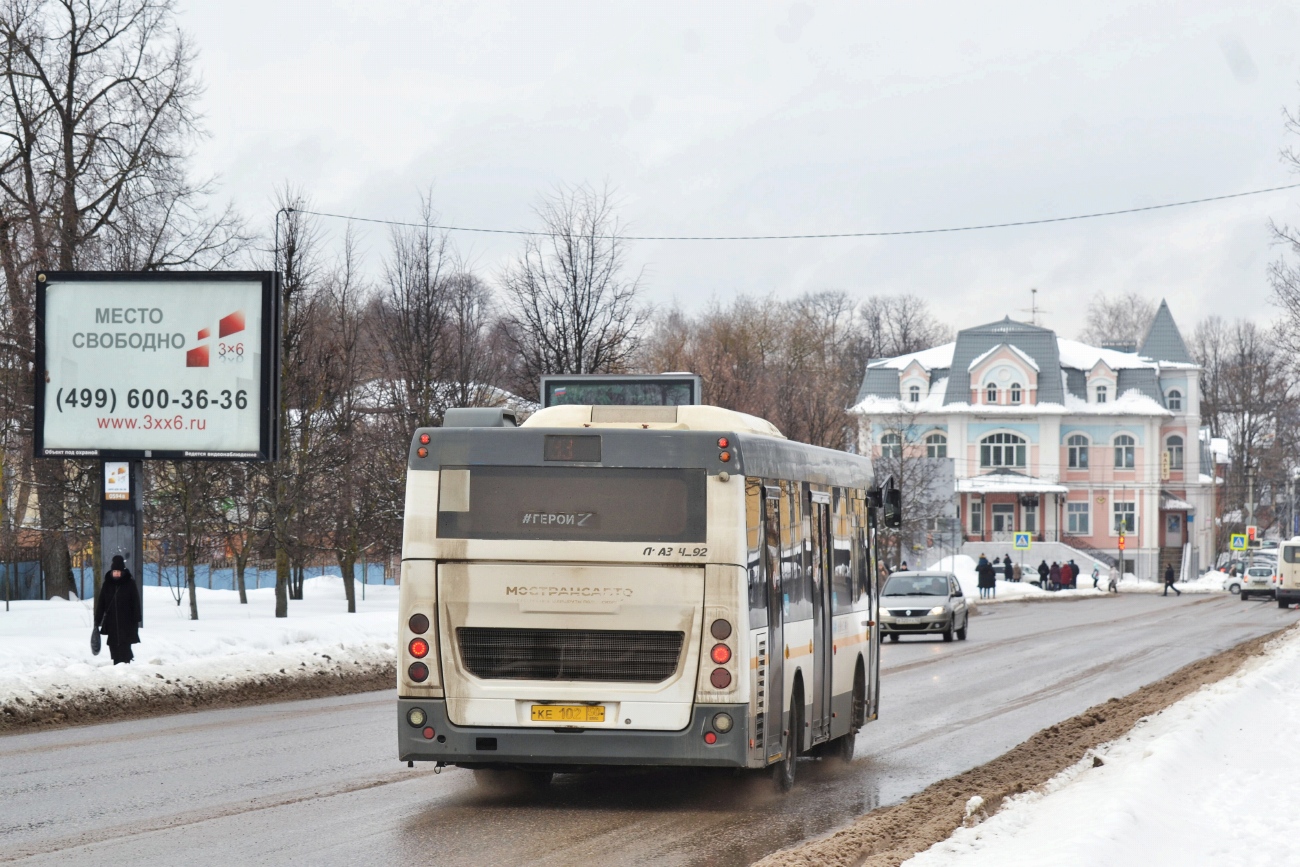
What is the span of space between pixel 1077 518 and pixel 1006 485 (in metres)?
5.83

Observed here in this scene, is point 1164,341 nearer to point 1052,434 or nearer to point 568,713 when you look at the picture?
point 1052,434

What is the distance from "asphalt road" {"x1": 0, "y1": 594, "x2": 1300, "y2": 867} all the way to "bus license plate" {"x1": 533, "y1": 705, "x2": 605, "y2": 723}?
612 millimetres

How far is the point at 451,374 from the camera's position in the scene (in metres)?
37.9

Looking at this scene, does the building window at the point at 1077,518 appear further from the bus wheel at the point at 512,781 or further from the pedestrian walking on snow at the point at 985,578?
the bus wheel at the point at 512,781

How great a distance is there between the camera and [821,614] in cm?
1285

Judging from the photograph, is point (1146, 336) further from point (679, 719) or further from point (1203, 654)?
point (679, 719)

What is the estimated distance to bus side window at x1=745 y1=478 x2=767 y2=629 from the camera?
417 inches

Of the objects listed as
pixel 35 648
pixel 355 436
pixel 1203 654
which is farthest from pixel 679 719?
pixel 355 436

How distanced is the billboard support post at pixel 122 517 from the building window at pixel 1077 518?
79.8 m

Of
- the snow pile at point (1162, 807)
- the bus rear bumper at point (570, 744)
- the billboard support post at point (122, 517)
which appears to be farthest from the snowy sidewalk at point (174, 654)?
the snow pile at point (1162, 807)

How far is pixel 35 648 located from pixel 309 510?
14.2 meters

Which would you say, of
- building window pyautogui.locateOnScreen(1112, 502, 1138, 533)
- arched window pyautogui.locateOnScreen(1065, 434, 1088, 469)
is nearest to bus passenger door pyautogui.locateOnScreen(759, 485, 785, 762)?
building window pyautogui.locateOnScreen(1112, 502, 1138, 533)

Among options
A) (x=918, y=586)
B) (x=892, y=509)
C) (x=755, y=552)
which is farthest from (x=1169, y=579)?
(x=755, y=552)

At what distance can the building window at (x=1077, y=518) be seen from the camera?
97.4m
